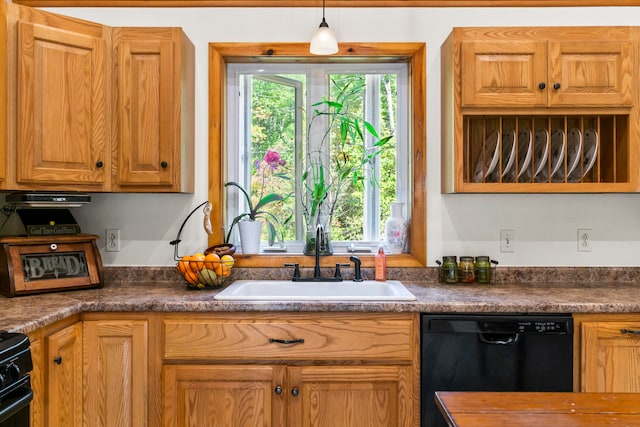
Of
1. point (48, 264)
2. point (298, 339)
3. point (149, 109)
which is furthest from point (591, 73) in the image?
point (48, 264)

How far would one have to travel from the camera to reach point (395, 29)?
2.40 m

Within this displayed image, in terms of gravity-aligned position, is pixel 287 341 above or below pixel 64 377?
above

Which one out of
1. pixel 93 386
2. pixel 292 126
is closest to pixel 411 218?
pixel 292 126

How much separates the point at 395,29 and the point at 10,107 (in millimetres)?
1813

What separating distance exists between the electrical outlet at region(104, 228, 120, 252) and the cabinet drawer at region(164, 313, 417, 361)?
31.5 inches

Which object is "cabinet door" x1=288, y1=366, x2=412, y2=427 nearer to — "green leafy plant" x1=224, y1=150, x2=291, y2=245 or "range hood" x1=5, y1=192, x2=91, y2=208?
"green leafy plant" x1=224, y1=150, x2=291, y2=245

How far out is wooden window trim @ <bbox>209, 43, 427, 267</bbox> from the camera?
2373 mm

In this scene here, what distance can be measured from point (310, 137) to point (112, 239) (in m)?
1.17

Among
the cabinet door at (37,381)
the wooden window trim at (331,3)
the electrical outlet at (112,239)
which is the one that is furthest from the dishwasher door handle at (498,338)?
the electrical outlet at (112,239)

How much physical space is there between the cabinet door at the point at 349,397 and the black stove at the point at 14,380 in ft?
2.84

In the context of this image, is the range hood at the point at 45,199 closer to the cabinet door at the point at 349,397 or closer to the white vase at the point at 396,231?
the cabinet door at the point at 349,397

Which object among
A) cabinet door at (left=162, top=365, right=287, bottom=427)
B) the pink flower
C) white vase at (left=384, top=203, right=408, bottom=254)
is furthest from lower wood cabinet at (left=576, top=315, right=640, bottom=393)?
the pink flower

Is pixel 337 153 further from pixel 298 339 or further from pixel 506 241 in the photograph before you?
A: pixel 298 339

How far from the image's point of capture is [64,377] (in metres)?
1.67
